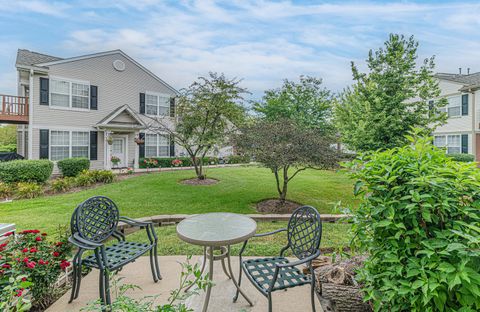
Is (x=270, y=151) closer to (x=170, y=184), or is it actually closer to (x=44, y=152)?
(x=170, y=184)

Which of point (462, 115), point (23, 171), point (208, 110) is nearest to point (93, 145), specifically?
point (23, 171)

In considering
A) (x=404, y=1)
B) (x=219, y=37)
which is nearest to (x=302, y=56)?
(x=219, y=37)

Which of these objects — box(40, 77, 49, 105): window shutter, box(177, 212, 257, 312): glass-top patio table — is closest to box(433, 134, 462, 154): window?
box(177, 212, 257, 312): glass-top patio table

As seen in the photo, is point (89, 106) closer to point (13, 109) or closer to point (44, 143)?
point (44, 143)

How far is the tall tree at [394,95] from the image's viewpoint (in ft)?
27.9

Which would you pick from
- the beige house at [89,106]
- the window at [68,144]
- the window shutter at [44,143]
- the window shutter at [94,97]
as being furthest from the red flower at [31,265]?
the window shutter at [94,97]

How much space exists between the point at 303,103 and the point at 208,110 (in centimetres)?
1406

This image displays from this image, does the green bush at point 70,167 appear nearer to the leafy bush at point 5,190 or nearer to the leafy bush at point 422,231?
the leafy bush at point 5,190

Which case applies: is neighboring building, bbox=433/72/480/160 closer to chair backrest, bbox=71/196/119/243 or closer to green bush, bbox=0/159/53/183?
chair backrest, bbox=71/196/119/243

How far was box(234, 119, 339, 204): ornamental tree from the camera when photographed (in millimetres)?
5996

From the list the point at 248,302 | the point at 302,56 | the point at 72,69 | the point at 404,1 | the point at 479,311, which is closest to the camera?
the point at 479,311

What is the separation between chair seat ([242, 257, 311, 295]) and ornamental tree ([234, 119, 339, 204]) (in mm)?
3491

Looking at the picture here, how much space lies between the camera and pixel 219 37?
480 inches

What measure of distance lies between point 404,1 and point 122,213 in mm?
10375
